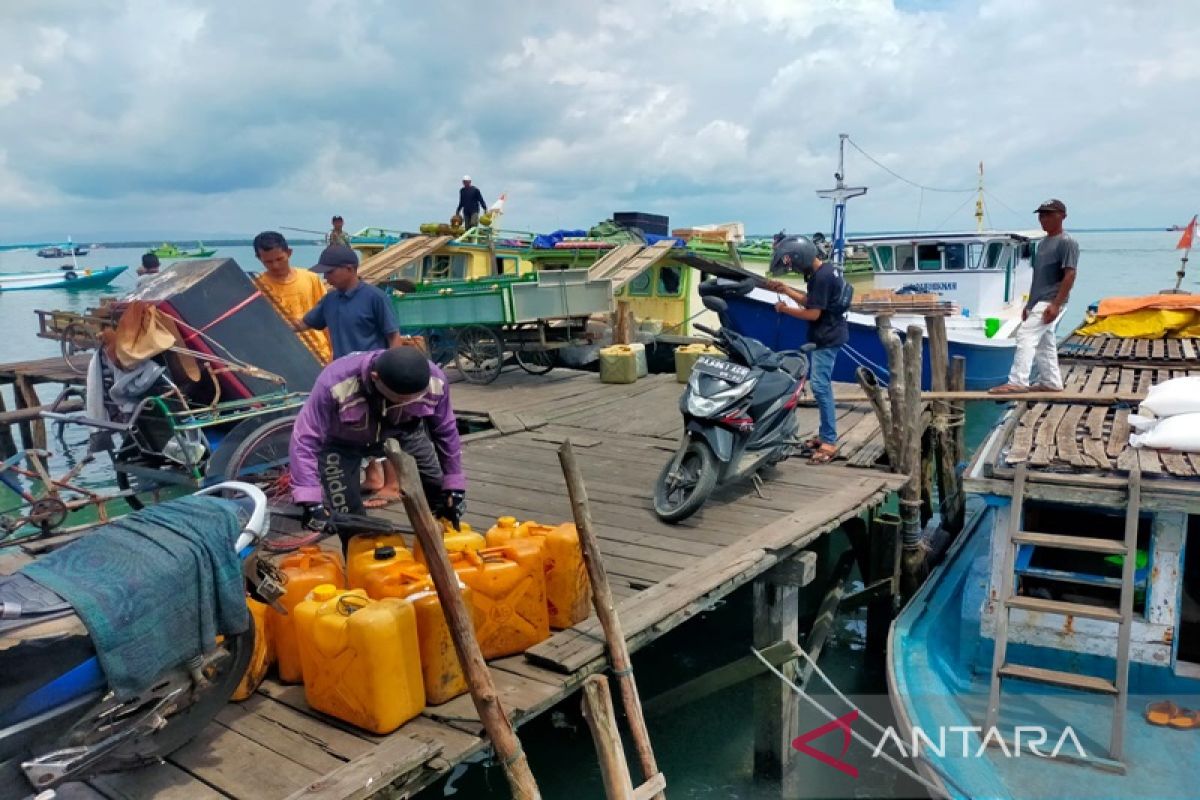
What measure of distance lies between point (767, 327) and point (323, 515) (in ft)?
36.5

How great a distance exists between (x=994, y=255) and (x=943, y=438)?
848 centimetres

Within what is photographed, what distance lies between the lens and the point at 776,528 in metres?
5.51

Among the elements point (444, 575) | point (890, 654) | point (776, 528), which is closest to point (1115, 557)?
point (890, 654)

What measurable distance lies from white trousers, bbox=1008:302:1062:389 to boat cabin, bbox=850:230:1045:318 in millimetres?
8130

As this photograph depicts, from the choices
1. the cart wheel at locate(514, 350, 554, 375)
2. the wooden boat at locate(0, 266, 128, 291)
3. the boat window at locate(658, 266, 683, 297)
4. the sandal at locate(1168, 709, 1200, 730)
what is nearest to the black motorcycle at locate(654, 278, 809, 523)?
the sandal at locate(1168, 709, 1200, 730)

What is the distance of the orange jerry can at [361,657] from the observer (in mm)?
3143

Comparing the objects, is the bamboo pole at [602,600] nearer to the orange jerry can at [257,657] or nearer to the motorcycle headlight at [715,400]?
the orange jerry can at [257,657]

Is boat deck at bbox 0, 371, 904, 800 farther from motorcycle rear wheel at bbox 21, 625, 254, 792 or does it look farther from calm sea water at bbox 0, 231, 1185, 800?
calm sea water at bbox 0, 231, 1185, 800

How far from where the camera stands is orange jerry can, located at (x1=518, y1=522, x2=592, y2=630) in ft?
13.2

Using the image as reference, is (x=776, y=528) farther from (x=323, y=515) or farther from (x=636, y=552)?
(x=323, y=515)

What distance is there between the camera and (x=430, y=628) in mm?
3377

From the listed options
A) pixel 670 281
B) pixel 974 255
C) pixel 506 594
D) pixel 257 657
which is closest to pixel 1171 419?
pixel 506 594

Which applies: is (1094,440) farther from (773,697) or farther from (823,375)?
(773,697)

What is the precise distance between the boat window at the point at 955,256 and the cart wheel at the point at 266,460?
13.9 metres
